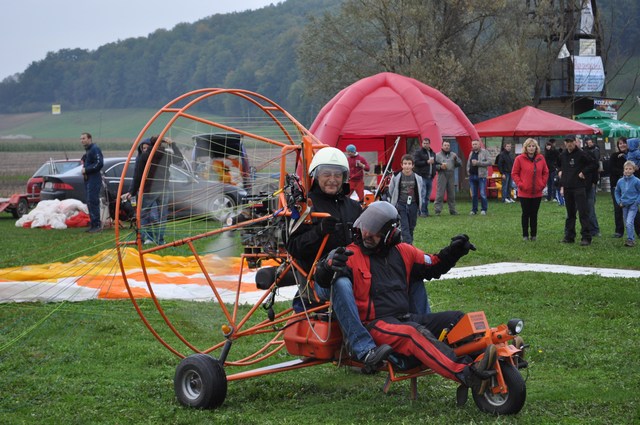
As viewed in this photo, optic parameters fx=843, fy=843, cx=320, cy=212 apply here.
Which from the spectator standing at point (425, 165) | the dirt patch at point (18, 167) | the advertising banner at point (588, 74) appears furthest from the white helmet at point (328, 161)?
the advertising banner at point (588, 74)

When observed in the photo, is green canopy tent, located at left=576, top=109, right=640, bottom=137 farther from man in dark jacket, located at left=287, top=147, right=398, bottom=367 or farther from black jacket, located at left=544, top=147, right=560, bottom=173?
man in dark jacket, located at left=287, top=147, right=398, bottom=367

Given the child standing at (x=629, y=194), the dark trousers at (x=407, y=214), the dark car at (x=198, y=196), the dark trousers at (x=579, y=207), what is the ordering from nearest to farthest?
the dark car at (x=198, y=196) < the dark trousers at (x=407, y=214) < the child standing at (x=629, y=194) < the dark trousers at (x=579, y=207)

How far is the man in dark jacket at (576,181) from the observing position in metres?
15.5

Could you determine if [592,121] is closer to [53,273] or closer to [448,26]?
[448,26]

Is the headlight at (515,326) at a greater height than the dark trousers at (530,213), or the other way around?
the headlight at (515,326)

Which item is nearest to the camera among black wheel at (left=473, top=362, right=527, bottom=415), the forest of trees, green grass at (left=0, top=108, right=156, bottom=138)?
black wheel at (left=473, top=362, right=527, bottom=415)

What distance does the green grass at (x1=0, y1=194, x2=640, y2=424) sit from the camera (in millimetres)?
5902

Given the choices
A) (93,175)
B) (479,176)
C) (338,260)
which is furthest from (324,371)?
(479,176)

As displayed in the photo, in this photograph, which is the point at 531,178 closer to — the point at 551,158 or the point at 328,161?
the point at 328,161

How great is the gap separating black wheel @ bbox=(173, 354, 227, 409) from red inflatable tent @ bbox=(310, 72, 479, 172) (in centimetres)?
2001

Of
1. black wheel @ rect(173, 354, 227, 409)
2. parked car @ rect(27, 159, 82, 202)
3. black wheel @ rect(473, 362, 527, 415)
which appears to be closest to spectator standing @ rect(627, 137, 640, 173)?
black wheel @ rect(473, 362, 527, 415)

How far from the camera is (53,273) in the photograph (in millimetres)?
11508

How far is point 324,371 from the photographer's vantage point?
7.37 metres

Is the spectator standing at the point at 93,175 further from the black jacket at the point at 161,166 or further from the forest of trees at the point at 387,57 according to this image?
the black jacket at the point at 161,166
